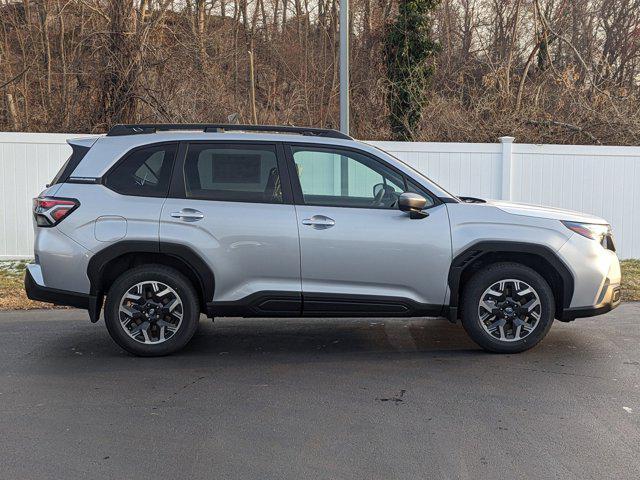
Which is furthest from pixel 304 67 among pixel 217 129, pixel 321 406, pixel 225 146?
pixel 321 406

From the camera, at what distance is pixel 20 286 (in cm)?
915

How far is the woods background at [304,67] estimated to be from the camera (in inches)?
575

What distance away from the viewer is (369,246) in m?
5.73

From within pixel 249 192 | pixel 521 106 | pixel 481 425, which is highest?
pixel 521 106

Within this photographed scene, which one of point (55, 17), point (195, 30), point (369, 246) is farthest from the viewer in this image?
point (195, 30)

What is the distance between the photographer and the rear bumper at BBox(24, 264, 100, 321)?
19.0ft

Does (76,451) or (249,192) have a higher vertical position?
(249,192)

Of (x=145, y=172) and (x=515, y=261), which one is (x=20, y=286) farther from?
(x=515, y=261)

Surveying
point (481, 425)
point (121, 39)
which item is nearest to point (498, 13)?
point (121, 39)

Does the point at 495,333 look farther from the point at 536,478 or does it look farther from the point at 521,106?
the point at 521,106

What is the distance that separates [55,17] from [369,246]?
13831 mm

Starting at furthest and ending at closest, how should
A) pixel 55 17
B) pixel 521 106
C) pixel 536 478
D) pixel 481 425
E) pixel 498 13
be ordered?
pixel 498 13 → pixel 55 17 → pixel 521 106 → pixel 481 425 → pixel 536 478

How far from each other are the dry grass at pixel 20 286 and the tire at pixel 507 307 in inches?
132

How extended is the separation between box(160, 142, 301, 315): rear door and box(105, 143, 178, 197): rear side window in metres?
0.09
